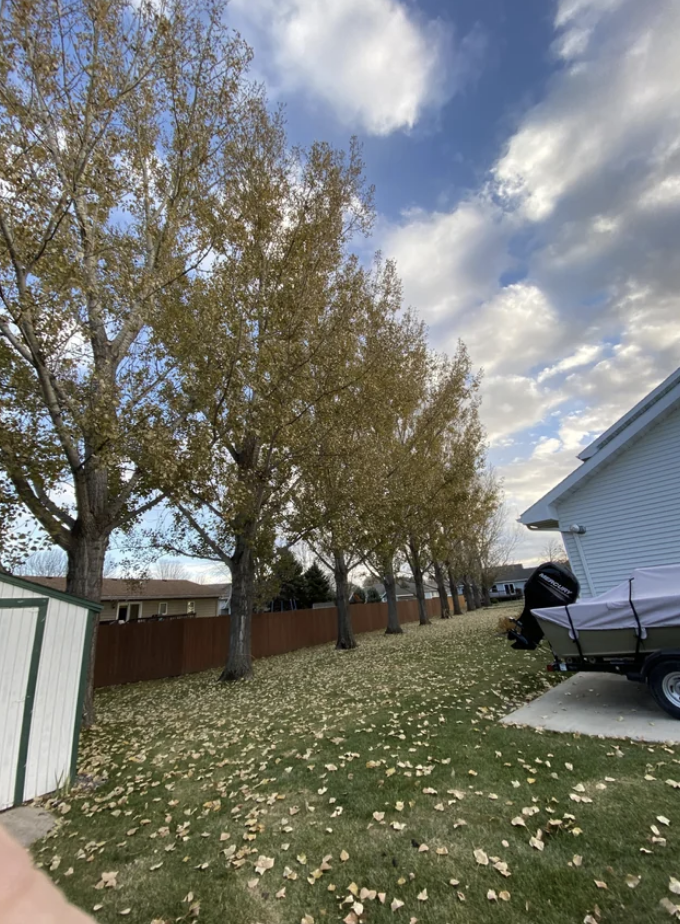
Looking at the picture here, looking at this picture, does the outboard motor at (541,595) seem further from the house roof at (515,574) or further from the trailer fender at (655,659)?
the house roof at (515,574)

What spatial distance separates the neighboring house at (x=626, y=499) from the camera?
9.66 metres

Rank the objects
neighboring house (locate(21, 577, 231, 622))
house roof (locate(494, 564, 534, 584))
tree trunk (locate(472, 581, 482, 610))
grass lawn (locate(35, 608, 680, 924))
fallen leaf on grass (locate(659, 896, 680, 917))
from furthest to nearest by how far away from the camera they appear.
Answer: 1. house roof (locate(494, 564, 534, 584))
2. tree trunk (locate(472, 581, 482, 610))
3. neighboring house (locate(21, 577, 231, 622))
4. grass lawn (locate(35, 608, 680, 924))
5. fallen leaf on grass (locate(659, 896, 680, 917))

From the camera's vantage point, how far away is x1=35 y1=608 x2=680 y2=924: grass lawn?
292 cm

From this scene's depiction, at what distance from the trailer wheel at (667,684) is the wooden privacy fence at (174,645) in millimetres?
14159

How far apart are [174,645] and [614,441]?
15124 millimetres

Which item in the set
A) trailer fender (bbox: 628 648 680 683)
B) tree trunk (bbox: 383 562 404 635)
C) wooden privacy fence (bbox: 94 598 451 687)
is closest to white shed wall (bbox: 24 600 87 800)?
trailer fender (bbox: 628 648 680 683)

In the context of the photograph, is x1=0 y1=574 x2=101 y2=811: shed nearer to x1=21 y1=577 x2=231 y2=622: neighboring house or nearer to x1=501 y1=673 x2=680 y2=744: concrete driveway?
x1=501 y1=673 x2=680 y2=744: concrete driveway

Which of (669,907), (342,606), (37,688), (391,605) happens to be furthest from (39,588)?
(391,605)

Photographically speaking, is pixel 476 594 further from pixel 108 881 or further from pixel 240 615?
pixel 108 881

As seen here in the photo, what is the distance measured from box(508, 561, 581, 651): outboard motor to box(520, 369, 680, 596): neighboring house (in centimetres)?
362

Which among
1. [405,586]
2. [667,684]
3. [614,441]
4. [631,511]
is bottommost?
[667,684]

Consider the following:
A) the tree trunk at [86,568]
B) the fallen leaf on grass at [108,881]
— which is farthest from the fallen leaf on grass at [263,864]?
the tree trunk at [86,568]

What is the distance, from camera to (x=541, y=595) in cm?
758

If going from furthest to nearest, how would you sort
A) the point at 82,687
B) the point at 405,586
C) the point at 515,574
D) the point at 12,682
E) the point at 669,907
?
the point at 515,574, the point at 405,586, the point at 82,687, the point at 12,682, the point at 669,907
